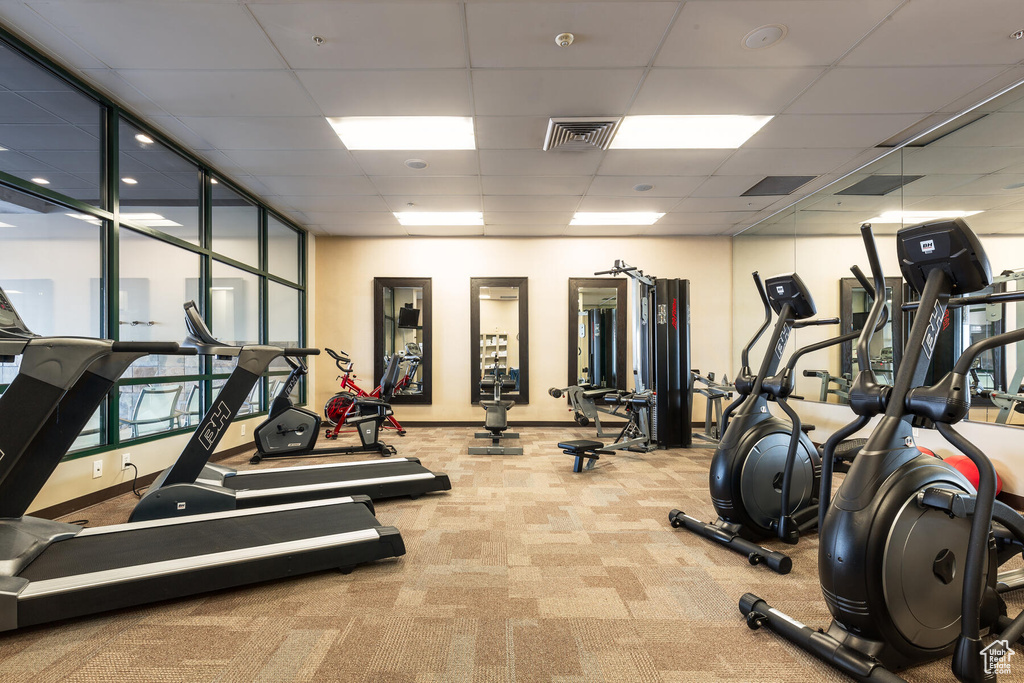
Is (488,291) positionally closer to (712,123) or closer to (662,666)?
(712,123)

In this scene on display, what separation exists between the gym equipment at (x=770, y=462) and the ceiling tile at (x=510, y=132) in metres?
2.19

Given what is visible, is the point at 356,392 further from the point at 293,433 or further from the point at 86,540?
the point at 86,540

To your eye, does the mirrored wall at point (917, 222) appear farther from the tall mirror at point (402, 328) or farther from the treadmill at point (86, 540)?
the tall mirror at point (402, 328)

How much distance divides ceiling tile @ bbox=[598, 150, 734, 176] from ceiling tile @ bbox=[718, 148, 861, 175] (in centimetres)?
16

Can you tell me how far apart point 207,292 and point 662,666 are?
4959 mm

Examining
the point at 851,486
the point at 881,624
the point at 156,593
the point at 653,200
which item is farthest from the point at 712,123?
the point at 156,593

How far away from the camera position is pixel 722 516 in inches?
110

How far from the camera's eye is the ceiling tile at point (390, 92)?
10.5 ft

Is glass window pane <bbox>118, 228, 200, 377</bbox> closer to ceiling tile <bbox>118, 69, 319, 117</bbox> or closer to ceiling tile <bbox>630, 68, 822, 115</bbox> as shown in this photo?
ceiling tile <bbox>118, 69, 319, 117</bbox>

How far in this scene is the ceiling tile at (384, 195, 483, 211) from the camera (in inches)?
223

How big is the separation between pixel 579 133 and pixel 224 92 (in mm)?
2631

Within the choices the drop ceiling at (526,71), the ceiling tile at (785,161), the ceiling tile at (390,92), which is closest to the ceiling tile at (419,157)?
the drop ceiling at (526,71)

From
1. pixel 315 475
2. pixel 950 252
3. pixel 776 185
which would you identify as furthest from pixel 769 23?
pixel 315 475

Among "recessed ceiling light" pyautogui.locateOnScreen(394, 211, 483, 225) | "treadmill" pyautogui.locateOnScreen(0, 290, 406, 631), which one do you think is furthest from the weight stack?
"treadmill" pyautogui.locateOnScreen(0, 290, 406, 631)
